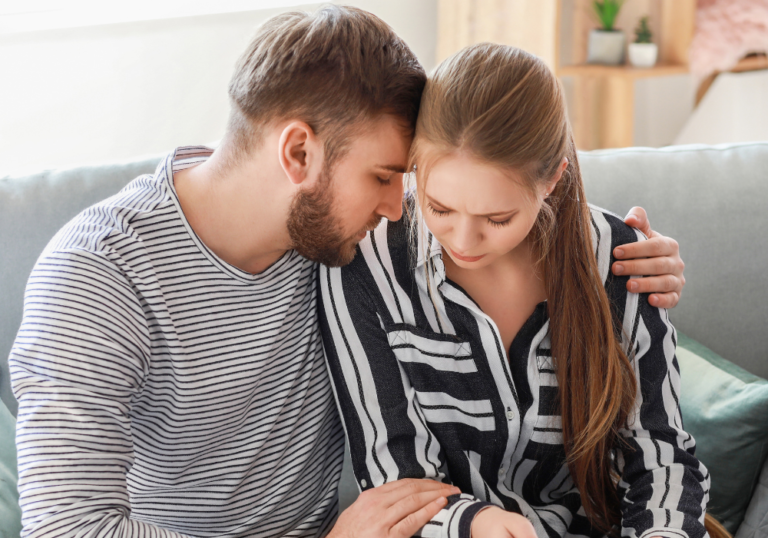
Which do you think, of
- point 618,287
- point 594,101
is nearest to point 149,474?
point 618,287

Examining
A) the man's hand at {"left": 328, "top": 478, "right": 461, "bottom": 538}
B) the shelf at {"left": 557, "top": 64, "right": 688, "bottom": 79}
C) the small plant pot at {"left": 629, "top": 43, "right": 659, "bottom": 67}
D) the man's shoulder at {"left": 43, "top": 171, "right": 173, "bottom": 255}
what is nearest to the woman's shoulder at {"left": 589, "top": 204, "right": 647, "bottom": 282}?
the man's hand at {"left": 328, "top": 478, "right": 461, "bottom": 538}

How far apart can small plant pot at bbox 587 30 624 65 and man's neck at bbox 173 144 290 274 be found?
87.2 inches

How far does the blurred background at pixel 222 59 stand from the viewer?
2322 mm

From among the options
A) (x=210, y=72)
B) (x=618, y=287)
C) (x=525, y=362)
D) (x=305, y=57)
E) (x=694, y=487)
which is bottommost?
(x=694, y=487)

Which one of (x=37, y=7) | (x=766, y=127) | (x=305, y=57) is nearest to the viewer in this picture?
(x=305, y=57)

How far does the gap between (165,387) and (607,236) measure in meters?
0.73

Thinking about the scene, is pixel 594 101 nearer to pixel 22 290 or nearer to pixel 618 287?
pixel 618 287

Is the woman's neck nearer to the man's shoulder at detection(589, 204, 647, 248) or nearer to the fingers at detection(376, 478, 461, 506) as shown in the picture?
the man's shoulder at detection(589, 204, 647, 248)

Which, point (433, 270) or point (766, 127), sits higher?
point (433, 270)

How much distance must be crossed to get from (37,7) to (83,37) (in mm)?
166

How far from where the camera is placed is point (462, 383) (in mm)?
1146

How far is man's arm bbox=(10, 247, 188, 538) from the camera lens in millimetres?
896

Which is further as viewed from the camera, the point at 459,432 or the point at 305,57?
the point at 459,432

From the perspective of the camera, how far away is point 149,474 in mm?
1131
